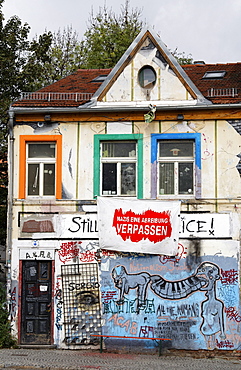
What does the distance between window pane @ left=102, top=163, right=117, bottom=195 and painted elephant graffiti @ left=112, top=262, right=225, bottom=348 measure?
6.56ft

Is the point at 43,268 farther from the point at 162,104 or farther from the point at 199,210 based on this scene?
the point at 162,104

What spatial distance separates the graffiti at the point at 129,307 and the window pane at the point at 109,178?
9.36 ft

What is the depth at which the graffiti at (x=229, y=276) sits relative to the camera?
14062 millimetres

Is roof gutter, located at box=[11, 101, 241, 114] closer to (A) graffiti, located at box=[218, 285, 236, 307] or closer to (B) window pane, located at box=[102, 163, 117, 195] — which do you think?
(B) window pane, located at box=[102, 163, 117, 195]

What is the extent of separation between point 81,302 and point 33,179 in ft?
11.5

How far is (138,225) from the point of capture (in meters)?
14.5

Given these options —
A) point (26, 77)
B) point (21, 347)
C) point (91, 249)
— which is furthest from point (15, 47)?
point (21, 347)

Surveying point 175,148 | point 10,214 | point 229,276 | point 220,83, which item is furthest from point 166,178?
point 10,214

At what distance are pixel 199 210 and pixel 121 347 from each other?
3985mm

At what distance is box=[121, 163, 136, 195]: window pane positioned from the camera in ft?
48.8

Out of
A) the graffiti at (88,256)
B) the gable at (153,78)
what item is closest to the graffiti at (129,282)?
the graffiti at (88,256)

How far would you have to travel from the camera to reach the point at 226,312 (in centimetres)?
1402

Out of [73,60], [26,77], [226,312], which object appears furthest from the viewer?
[73,60]

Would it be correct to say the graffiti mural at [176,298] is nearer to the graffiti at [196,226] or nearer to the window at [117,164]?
the graffiti at [196,226]
